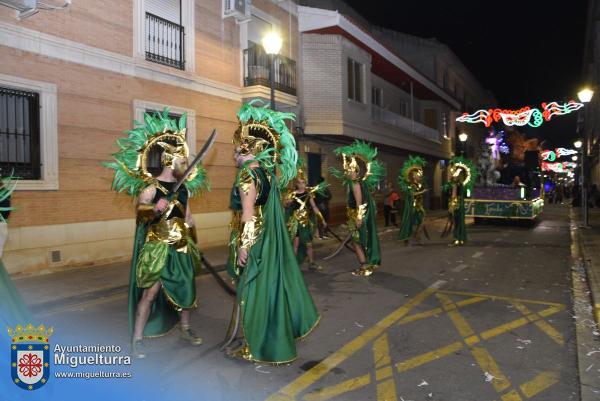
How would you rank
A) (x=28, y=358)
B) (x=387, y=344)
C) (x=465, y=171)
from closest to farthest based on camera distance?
(x=28, y=358) → (x=387, y=344) → (x=465, y=171)

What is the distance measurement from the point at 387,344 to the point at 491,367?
106 cm

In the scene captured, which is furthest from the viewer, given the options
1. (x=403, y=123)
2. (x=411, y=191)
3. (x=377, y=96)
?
(x=403, y=123)

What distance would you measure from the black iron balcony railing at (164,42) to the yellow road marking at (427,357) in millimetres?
10125

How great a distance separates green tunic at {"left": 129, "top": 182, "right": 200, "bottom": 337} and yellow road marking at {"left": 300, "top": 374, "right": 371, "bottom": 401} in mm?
1658

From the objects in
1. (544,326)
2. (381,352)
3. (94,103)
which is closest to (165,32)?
(94,103)

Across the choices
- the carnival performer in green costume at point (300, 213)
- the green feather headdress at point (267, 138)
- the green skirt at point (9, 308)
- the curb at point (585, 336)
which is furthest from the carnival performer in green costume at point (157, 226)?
the carnival performer in green costume at point (300, 213)

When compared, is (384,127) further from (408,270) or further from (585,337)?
(585,337)

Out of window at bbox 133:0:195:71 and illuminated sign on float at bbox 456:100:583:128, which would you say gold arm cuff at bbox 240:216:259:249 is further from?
illuminated sign on float at bbox 456:100:583:128

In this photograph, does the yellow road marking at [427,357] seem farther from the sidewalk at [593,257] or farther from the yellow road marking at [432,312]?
the sidewalk at [593,257]

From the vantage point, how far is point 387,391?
393cm

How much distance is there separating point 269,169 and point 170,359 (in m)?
2.08

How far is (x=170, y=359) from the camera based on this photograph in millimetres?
4625

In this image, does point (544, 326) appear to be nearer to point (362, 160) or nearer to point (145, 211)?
point (362, 160)

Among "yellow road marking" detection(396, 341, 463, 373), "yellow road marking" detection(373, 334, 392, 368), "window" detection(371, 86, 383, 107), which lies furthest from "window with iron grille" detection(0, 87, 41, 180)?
"window" detection(371, 86, 383, 107)
